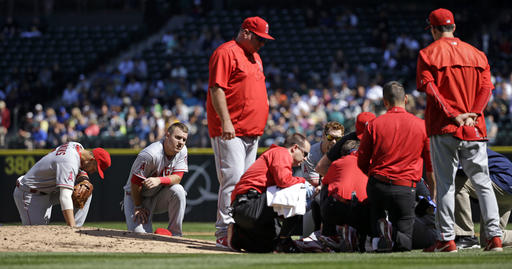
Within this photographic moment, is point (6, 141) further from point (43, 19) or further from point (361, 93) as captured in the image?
point (43, 19)

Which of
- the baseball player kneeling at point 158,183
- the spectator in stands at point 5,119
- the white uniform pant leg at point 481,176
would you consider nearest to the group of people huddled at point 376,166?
the white uniform pant leg at point 481,176

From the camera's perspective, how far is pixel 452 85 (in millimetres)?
6977

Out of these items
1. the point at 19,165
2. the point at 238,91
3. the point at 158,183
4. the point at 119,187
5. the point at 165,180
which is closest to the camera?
the point at 238,91

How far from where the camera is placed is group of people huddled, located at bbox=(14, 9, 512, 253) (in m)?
6.90

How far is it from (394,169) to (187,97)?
49.4 ft

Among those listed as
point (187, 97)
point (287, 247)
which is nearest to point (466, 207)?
point (287, 247)

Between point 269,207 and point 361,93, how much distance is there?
494 inches

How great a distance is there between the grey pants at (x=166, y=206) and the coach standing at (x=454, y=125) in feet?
11.3

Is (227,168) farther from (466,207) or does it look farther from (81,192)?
(81,192)

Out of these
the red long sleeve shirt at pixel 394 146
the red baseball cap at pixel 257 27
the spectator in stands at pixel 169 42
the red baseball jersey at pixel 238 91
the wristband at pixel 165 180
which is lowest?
the wristband at pixel 165 180

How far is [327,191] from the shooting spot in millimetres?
7703

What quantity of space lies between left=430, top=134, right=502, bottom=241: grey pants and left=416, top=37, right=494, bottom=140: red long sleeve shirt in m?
0.10

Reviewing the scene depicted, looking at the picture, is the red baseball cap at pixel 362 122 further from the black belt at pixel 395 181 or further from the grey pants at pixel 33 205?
the grey pants at pixel 33 205

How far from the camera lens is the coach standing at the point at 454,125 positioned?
6.84m
